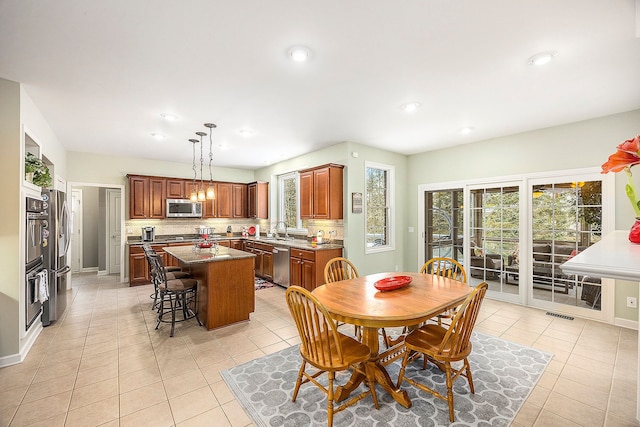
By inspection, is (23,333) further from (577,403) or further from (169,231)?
(577,403)

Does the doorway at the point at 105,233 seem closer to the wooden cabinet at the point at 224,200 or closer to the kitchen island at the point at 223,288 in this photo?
the wooden cabinet at the point at 224,200

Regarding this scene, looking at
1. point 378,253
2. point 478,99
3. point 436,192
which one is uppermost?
point 478,99

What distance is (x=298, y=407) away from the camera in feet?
6.82

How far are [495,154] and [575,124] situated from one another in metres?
1.03

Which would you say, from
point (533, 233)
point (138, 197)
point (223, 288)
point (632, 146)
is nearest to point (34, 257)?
point (223, 288)

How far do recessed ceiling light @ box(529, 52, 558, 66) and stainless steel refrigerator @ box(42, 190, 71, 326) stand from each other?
17.9 ft

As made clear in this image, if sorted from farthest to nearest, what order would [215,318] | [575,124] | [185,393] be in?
[575,124] < [215,318] < [185,393]

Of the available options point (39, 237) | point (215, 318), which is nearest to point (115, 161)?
point (39, 237)

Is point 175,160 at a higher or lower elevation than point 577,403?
higher

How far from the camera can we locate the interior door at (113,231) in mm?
6820

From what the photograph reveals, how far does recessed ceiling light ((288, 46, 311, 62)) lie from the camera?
225cm

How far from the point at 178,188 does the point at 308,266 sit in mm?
3910

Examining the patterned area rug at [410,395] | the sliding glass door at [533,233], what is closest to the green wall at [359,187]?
the sliding glass door at [533,233]

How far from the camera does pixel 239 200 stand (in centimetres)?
761
